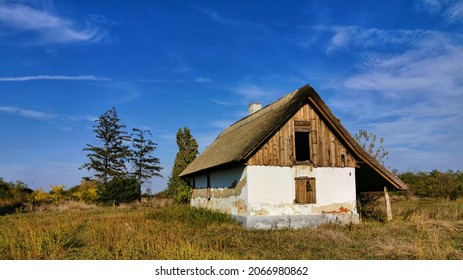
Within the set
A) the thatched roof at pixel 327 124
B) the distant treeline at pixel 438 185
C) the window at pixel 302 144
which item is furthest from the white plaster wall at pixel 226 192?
the distant treeline at pixel 438 185

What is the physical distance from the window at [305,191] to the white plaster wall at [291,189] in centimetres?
17

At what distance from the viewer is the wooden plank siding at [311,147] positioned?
16.8 metres

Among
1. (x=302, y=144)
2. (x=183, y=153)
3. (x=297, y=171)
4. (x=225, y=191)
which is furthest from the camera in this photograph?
(x=183, y=153)

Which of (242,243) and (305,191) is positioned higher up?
(305,191)

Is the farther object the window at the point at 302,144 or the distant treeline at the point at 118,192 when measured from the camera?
the distant treeline at the point at 118,192

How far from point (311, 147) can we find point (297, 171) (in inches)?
52.7

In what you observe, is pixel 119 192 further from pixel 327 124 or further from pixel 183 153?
pixel 327 124

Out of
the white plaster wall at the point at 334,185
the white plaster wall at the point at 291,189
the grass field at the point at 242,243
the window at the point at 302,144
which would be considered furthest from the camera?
the window at the point at 302,144

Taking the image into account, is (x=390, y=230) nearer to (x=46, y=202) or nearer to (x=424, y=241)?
(x=424, y=241)

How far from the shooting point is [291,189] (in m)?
16.9

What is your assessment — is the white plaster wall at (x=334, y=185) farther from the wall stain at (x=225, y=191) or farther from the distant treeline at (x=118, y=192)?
the distant treeline at (x=118, y=192)

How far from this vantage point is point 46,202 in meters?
37.9

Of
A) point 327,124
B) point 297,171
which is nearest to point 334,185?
point 297,171
